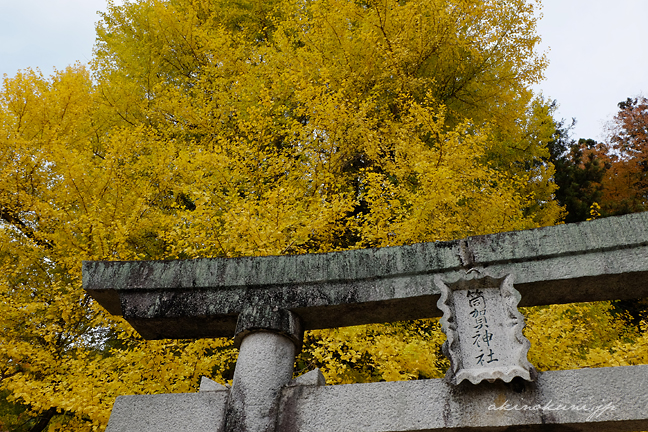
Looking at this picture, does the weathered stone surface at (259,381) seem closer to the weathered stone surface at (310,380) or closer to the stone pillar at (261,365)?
the stone pillar at (261,365)

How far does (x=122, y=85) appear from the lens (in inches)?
414

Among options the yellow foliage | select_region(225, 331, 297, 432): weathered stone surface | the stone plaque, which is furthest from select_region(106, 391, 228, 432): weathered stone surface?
the yellow foliage

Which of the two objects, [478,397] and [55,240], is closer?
[478,397]

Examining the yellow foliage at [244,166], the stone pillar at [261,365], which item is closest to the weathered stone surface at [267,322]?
the stone pillar at [261,365]

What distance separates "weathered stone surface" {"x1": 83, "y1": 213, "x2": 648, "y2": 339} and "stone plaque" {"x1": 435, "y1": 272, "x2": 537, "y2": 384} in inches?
5.0

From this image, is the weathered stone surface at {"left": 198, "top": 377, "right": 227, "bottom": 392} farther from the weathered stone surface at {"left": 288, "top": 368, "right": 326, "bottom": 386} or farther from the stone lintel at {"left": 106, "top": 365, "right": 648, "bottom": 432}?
the weathered stone surface at {"left": 288, "top": 368, "right": 326, "bottom": 386}

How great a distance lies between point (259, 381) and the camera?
3.25 meters

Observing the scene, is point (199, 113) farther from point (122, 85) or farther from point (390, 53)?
point (390, 53)

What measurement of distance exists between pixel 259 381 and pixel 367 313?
0.98 metres

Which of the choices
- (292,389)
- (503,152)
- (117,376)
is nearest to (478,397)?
(292,389)

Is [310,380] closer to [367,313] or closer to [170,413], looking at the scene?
[367,313]

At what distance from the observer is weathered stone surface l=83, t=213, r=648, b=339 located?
10.4ft

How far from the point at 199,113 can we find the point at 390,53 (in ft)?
15.2

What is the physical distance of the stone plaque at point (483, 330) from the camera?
9.36ft
